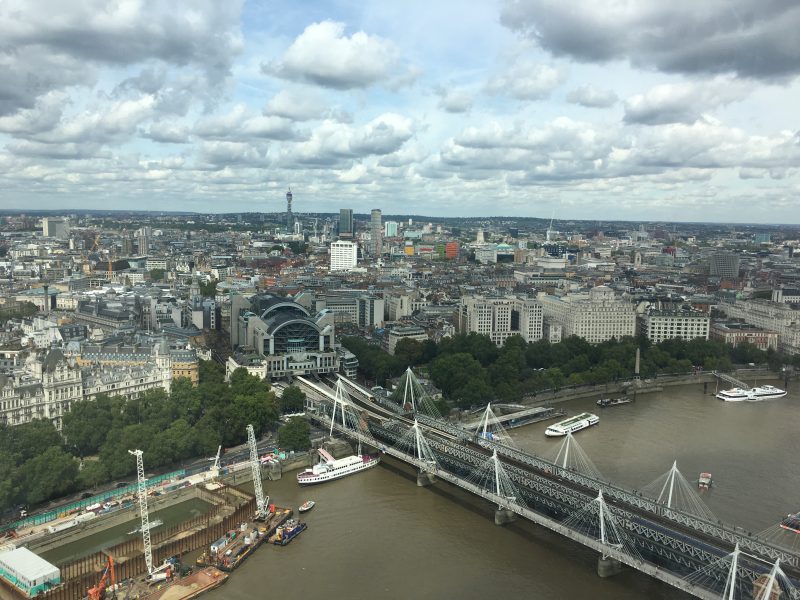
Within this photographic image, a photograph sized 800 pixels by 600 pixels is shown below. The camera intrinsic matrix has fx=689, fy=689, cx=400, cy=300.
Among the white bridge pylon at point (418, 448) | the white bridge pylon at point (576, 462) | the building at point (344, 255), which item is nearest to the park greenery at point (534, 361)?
the white bridge pylon at point (576, 462)

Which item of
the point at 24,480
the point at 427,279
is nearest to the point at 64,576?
the point at 24,480

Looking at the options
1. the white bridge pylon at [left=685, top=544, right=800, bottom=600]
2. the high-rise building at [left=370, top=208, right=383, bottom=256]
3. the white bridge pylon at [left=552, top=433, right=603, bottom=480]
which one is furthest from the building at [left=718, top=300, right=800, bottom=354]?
the high-rise building at [left=370, top=208, right=383, bottom=256]

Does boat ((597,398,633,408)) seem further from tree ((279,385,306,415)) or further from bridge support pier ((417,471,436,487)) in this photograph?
tree ((279,385,306,415))

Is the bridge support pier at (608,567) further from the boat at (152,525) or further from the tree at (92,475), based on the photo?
the tree at (92,475)

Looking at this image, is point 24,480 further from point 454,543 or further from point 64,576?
point 454,543

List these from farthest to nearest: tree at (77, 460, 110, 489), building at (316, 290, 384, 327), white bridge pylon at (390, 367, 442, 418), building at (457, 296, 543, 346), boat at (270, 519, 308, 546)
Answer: building at (316, 290, 384, 327)
building at (457, 296, 543, 346)
white bridge pylon at (390, 367, 442, 418)
tree at (77, 460, 110, 489)
boat at (270, 519, 308, 546)

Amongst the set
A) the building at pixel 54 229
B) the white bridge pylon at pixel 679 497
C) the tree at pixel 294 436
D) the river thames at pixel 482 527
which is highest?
the building at pixel 54 229

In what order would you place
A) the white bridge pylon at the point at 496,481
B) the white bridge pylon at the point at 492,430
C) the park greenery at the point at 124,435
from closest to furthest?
the white bridge pylon at the point at 496,481 → the park greenery at the point at 124,435 → the white bridge pylon at the point at 492,430
